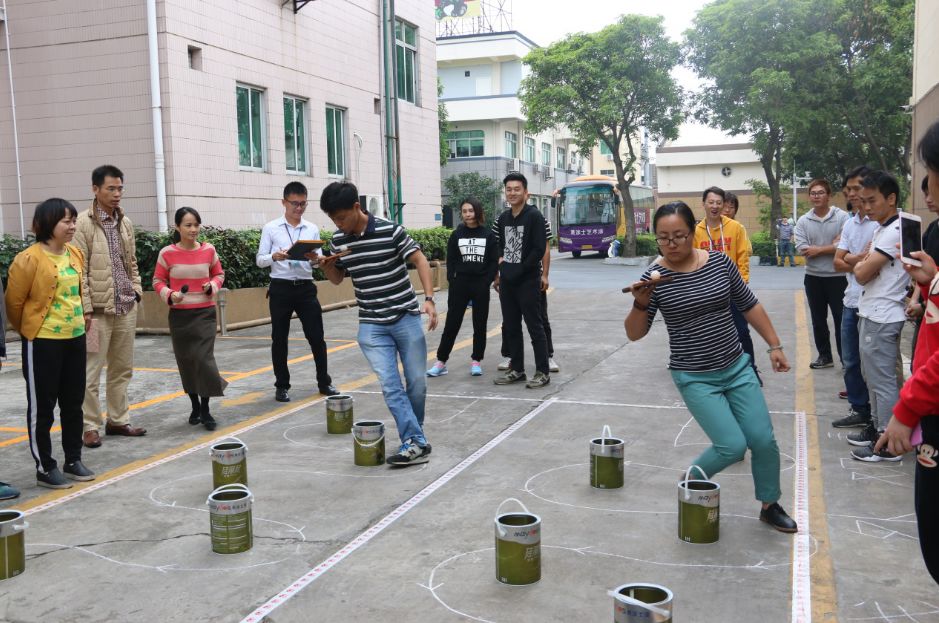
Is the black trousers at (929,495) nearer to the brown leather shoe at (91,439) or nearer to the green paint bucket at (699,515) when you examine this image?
the green paint bucket at (699,515)

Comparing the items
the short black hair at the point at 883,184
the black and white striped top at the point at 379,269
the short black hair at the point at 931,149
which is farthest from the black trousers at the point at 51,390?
the short black hair at the point at 883,184

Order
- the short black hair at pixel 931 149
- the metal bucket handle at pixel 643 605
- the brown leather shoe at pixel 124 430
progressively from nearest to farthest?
1. the short black hair at pixel 931 149
2. the metal bucket handle at pixel 643 605
3. the brown leather shoe at pixel 124 430

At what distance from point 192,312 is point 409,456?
2516mm

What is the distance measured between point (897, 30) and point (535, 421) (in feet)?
91.7

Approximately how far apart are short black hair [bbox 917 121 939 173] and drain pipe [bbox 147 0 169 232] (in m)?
14.0

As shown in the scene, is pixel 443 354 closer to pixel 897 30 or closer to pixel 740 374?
pixel 740 374

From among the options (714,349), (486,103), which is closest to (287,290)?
(714,349)

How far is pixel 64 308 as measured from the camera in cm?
562

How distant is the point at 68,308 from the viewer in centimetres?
564

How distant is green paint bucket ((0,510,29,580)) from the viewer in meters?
4.05

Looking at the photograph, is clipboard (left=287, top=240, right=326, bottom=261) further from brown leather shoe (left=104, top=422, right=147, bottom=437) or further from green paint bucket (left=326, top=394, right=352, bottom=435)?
brown leather shoe (left=104, top=422, right=147, bottom=437)

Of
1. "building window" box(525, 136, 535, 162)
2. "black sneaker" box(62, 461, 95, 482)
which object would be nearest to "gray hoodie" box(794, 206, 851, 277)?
"black sneaker" box(62, 461, 95, 482)

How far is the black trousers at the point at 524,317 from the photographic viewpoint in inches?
337

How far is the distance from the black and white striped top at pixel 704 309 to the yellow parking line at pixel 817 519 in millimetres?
988
